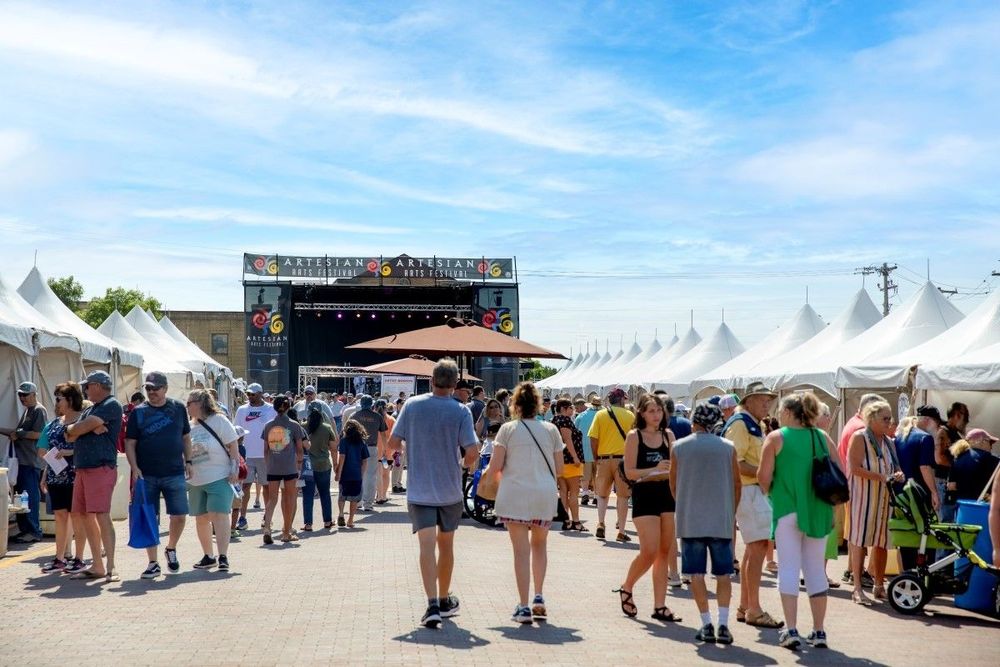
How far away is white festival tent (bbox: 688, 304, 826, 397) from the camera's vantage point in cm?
2514

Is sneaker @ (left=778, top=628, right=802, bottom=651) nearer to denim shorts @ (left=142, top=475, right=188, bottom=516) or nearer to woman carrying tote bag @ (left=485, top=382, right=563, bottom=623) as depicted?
woman carrying tote bag @ (left=485, top=382, right=563, bottom=623)

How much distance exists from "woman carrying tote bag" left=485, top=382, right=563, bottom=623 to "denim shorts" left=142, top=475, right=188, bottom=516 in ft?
11.0

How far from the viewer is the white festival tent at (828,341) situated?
21344mm

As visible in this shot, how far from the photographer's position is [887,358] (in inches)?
676

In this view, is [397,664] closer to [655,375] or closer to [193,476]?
[193,476]

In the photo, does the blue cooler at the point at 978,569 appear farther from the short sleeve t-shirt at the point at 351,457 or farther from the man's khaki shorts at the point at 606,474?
the short sleeve t-shirt at the point at 351,457

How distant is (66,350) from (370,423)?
16.0ft

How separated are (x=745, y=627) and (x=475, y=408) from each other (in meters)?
9.82

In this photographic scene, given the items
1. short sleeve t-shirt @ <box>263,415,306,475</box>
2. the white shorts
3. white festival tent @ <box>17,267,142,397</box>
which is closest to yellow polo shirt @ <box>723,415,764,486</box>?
the white shorts

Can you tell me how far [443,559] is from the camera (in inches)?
317

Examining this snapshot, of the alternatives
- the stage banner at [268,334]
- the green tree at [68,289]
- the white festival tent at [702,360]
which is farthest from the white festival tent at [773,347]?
the green tree at [68,289]

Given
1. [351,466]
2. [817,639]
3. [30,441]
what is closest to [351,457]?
[351,466]

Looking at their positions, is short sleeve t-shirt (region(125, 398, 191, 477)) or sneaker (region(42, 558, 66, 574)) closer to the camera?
short sleeve t-shirt (region(125, 398, 191, 477))

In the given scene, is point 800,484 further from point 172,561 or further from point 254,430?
point 254,430
